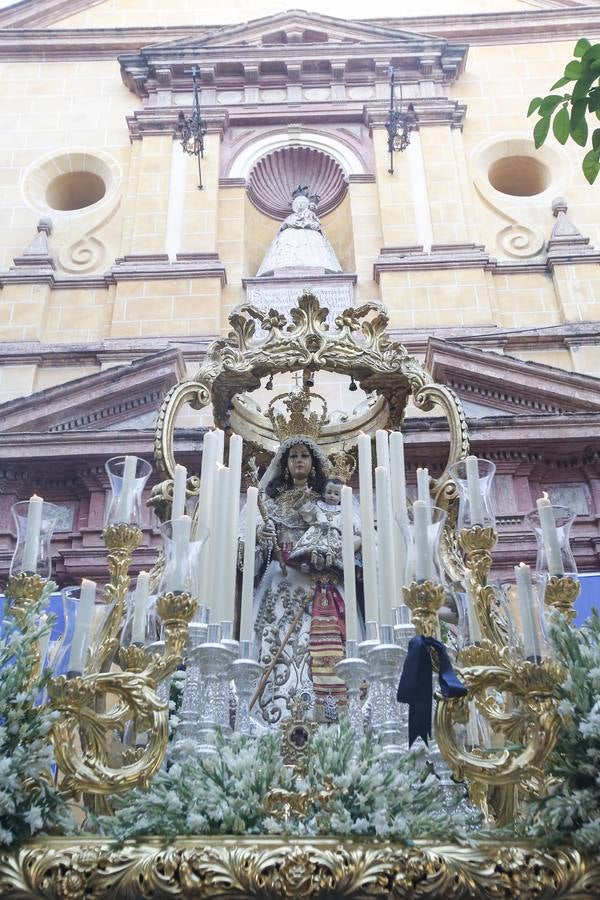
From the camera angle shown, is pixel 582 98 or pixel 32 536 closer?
pixel 32 536

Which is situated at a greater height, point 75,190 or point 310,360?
point 75,190

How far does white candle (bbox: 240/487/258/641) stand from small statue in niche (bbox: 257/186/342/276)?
7.94 metres

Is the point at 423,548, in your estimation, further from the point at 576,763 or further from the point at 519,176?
the point at 519,176

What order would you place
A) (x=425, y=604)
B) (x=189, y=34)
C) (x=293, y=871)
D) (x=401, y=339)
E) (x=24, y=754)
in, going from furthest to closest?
(x=189, y=34), (x=401, y=339), (x=425, y=604), (x=24, y=754), (x=293, y=871)

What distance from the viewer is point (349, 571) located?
12.9 ft

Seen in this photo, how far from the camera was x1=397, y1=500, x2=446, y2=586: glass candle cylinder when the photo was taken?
3.40 metres

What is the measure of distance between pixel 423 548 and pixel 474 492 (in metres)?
0.54

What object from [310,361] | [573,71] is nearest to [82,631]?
[310,361]

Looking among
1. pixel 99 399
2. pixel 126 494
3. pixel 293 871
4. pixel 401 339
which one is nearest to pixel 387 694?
pixel 293 871

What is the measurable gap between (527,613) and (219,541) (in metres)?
1.15

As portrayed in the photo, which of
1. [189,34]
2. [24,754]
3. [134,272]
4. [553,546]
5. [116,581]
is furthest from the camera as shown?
[189,34]

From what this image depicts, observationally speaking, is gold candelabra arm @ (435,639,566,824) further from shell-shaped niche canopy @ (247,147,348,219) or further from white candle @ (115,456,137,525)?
shell-shaped niche canopy @ (247,147,348,219)

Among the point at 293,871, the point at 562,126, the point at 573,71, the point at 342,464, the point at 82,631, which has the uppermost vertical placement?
the point at 573,71

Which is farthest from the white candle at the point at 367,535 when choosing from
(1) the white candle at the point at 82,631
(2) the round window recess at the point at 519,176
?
(2) the round window recess at the point at 519,176
